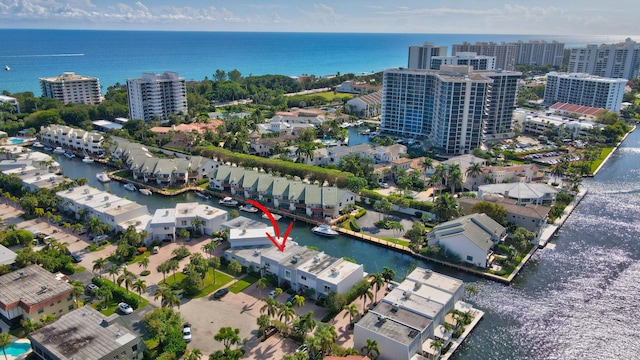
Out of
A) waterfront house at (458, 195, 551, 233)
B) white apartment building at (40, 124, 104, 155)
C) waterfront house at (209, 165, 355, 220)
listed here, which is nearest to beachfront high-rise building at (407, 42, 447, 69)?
waterfront house at (209, 165, 355, 220)

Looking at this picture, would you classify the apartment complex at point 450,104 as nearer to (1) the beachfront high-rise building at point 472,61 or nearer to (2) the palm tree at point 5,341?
(1) the beachfront high-rise building at point 472,61

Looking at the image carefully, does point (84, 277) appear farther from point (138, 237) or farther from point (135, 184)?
point (135, 184)

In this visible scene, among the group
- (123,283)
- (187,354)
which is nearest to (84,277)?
(123,283)

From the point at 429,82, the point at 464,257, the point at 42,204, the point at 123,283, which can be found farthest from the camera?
the point at 429,82

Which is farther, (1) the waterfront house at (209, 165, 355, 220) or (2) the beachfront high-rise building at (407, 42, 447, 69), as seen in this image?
(2) the beachfront high-rise building at (407, 42, 447, 69)

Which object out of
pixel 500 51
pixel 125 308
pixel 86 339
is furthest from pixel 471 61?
pixel 86 339

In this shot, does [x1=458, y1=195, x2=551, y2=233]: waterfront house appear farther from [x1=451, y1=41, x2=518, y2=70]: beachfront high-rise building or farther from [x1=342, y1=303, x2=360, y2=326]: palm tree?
[x1=451, y1=41, x2=518, y2=70]: beachfront high-rise building
